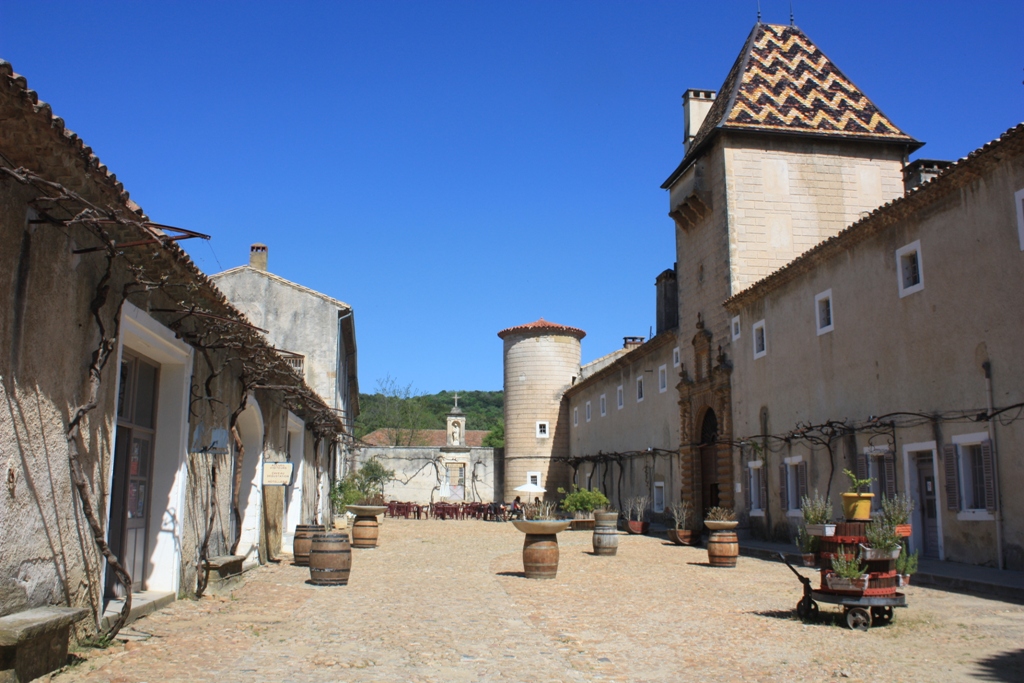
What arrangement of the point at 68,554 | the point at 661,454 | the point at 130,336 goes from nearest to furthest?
the point at 68,554
the point at 130,336
the point at 661,454

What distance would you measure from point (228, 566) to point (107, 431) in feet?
12.8

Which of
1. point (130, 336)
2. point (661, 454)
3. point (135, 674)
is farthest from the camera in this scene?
point (661, 454)

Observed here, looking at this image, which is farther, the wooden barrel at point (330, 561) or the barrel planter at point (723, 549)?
the barrel planter at point (723, 549)

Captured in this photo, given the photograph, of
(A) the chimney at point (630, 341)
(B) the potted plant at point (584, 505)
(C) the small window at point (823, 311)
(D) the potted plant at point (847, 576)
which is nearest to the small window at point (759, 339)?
(C) the small window at point (823, 311)

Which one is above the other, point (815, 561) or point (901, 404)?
point (901, 404)

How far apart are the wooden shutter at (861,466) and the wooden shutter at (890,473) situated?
0.63 meters

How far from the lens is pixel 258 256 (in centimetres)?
2953

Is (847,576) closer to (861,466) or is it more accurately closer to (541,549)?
(541,549)

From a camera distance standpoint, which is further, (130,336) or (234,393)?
(234,393)

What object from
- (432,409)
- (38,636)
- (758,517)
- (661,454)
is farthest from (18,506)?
(432,409)

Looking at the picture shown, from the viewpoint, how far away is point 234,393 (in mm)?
12023

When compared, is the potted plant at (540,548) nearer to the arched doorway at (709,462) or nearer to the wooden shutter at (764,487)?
the wooden shutter at (764,487)

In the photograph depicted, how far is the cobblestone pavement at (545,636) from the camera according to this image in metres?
6.41

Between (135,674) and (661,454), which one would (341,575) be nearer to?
(135,674)
